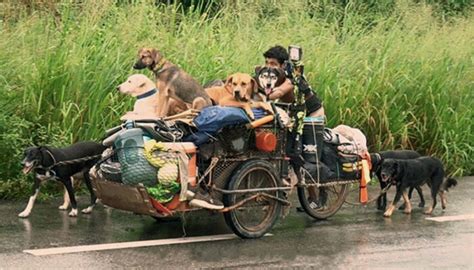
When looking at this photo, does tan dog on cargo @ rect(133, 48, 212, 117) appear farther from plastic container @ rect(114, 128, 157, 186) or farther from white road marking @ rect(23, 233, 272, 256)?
white road marking @ rect(23, 233, 272, 256)

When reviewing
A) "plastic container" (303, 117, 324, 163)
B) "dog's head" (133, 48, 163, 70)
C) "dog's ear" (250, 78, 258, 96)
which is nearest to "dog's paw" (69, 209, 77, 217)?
"dog's head" (133, 48, 163, 70)

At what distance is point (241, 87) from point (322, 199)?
2.08 metres

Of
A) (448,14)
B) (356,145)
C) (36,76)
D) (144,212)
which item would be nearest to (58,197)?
(36,76)

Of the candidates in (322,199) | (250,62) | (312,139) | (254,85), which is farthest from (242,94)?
(250,62)

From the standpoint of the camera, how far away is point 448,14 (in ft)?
65.6

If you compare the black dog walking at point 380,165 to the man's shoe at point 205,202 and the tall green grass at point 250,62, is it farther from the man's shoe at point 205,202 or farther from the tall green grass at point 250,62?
the man's shoe at point 205,202

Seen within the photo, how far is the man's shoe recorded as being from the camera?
847cm

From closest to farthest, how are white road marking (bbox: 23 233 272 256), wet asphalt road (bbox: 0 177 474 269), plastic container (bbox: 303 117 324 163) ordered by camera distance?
wet asphalt road (bbox: 0 177 474 269)
white road marking (bbox: 23 233 272 256)
plastic container (bbox: 303 117 324 163)

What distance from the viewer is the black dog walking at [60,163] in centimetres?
950

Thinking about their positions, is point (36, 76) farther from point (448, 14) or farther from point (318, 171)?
point (448, 14)

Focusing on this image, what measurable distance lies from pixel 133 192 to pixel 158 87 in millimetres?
1537

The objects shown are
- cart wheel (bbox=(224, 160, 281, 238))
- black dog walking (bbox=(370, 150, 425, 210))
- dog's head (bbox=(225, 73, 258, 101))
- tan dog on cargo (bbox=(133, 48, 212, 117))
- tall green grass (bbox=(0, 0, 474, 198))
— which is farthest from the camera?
tall green grass (bbox=(0, 0, 474, 198))

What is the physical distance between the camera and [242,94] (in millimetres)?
8891

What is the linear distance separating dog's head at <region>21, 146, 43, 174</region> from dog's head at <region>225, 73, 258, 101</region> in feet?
7.10
